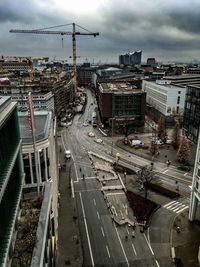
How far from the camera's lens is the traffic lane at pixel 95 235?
4722 cm

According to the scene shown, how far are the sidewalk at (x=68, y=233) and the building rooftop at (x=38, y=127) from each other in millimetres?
22198

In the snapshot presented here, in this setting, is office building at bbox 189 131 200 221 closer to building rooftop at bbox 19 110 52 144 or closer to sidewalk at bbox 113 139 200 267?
sidewalk at bbox 113 139 200 267

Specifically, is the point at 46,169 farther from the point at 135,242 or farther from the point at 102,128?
the point at 102,128

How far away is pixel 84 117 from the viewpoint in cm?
16750

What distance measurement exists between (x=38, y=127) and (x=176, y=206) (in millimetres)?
38864

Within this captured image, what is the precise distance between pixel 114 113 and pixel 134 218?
83172mm

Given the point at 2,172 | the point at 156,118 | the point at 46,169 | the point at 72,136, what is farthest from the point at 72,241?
Answer: the point at 156,118

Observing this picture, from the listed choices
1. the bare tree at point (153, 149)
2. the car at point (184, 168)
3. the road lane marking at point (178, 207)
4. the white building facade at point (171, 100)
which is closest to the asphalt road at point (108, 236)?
Result: the road lane marking at point (178, 207)

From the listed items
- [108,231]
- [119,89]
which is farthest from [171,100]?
[108,231]

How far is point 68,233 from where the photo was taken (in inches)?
2110

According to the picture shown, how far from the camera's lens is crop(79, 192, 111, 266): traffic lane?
47219mm

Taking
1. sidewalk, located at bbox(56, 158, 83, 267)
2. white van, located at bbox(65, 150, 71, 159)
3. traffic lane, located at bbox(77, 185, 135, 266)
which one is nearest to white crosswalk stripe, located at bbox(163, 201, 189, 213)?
traffic lane, located at bbox(77, 185, 135, 266)

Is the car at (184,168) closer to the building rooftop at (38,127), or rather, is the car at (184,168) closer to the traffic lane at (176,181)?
the traffic lane at (176,181)

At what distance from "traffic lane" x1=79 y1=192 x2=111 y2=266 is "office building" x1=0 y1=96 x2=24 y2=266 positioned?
2267 centimetres
